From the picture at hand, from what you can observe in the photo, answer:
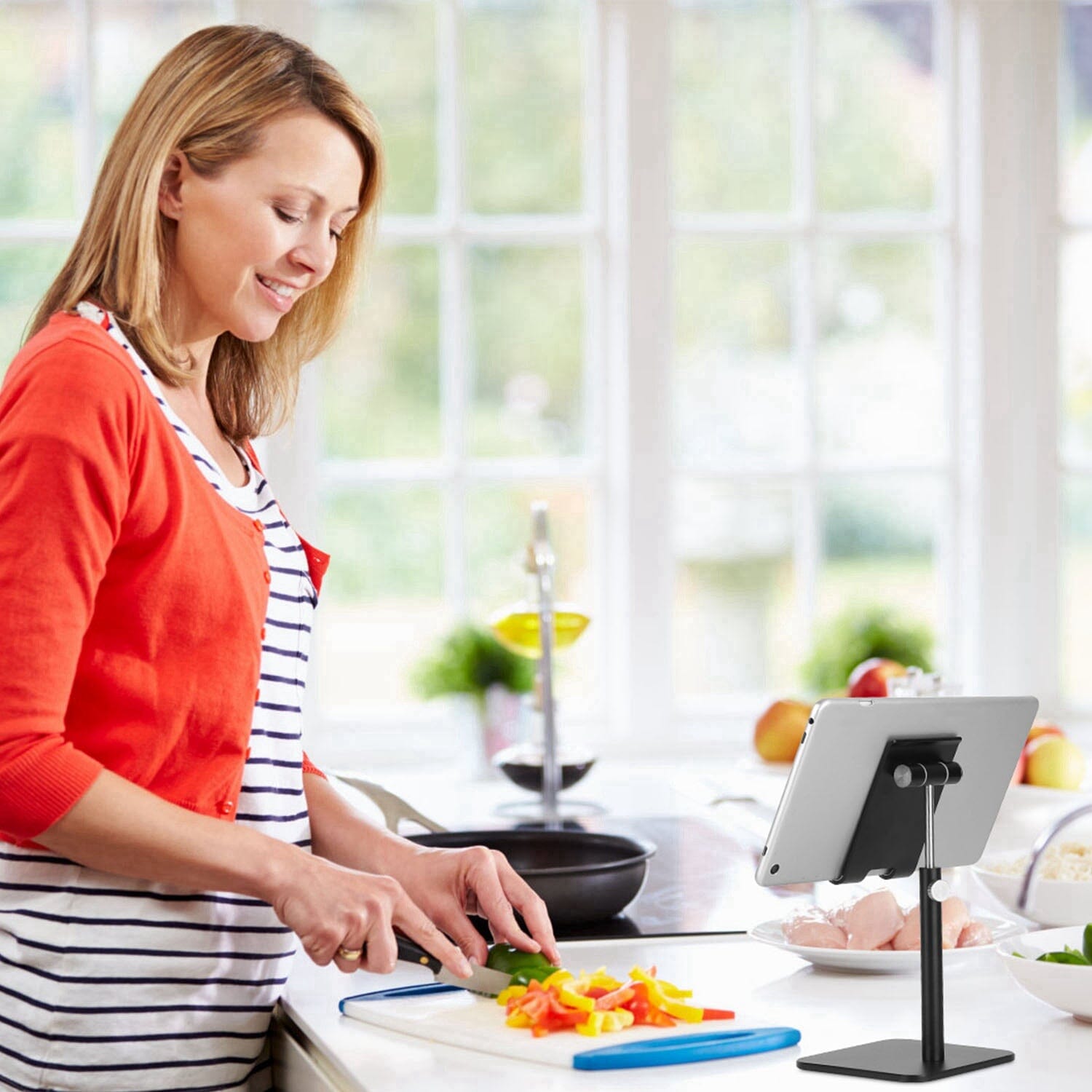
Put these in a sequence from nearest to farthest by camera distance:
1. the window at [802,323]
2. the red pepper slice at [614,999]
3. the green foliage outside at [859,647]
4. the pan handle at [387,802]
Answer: the red pepper slice at [614,999], the pan handle at [387,802], the green foliage outside at [859,647], the window at [802,323]

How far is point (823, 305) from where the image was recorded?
3.32 meters

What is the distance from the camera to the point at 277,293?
1.41m

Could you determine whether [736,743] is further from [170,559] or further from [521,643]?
[170,559]

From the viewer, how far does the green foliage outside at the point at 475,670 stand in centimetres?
291

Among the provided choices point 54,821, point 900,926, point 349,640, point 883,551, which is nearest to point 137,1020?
point 54,821

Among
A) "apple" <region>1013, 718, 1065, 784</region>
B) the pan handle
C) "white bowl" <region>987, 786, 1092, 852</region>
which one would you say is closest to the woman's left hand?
the pan handle

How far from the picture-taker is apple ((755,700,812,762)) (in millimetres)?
2391

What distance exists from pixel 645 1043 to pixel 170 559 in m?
0.51

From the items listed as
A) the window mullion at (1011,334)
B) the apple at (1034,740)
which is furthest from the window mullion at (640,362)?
the apple at (1034,740)

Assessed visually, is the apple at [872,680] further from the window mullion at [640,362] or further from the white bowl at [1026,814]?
the window mullion at [640,362]

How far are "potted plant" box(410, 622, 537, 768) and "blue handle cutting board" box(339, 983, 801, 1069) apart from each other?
1558 millimetres

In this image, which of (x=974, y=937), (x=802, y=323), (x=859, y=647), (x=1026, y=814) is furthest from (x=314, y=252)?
(x=802, y=323)

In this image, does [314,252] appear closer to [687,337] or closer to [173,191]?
[173,191]

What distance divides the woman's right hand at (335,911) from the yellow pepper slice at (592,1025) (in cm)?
15
